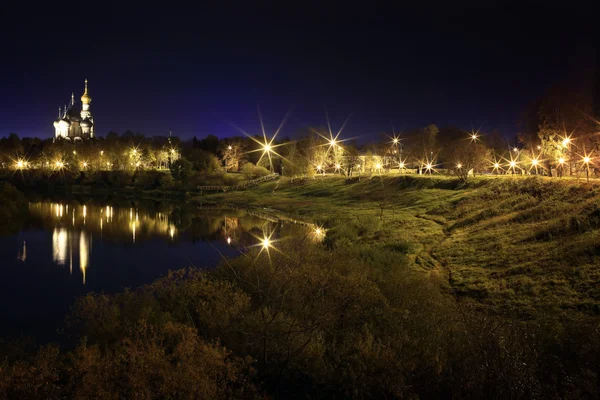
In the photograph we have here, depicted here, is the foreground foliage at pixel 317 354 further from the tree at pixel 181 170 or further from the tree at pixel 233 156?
the tree at pixel 233 156

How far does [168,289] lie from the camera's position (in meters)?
18.3

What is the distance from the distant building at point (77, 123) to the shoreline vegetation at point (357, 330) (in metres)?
168

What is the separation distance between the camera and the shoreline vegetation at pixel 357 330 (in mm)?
10500

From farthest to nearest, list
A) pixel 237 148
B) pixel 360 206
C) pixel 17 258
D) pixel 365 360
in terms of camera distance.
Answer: pixel 237 148, pixel 360 206, pixel 17 258, pixel 365 360

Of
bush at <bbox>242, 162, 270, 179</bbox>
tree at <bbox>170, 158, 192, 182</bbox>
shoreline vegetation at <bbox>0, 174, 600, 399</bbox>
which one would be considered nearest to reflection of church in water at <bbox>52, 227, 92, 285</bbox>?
shoreline vegetation at <bbox>0, 174, 600, 399</bbox>

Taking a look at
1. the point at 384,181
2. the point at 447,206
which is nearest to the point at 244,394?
the point at 447,206

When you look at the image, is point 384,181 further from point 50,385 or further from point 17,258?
point 50,385

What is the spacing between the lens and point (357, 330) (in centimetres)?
1427

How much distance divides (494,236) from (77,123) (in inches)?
6925

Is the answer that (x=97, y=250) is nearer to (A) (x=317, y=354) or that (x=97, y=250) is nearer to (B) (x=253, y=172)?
(A) (x=317, y=354)

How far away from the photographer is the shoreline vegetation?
10500mm

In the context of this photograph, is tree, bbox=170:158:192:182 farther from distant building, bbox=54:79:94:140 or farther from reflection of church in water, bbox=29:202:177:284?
distant building, bbox=54:79:94:140

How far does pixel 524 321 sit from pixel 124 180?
103 m

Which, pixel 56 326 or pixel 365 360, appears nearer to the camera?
pixel 365 360
